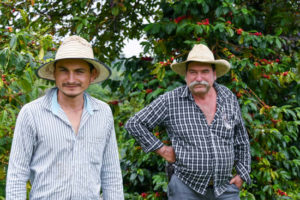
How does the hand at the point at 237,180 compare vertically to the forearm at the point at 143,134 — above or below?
below

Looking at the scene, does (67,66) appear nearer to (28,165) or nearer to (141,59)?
(28,165)

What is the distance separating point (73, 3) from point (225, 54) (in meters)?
1.63

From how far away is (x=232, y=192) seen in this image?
9.82ft

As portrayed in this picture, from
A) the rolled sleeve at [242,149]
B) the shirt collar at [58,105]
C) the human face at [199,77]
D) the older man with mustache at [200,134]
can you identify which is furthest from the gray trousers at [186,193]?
the shirt collar at [58,105]

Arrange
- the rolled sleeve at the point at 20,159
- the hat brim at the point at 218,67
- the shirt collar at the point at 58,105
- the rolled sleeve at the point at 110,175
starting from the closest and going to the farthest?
1. the rolled sleeve at the point at 20,159
2. the shirt collar at the point at 58,105
3. the rolled sleeve at the point at 110,175
4. the hat brim at the point at 218,67

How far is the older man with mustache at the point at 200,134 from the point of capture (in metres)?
2.83

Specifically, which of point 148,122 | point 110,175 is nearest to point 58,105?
point 110,175

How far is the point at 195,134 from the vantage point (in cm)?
284

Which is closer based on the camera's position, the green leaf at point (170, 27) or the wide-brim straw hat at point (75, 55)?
the wide-brim straw hat at point (75, 55)

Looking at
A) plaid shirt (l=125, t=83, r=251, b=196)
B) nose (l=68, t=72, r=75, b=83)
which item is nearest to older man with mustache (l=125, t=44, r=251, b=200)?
plaid shirt (l=125, t=83, r=251, b=196)

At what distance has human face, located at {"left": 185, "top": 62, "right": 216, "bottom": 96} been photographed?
9.63 feet

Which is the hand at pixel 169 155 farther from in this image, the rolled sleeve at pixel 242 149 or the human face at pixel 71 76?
the human face at pixel 71 76

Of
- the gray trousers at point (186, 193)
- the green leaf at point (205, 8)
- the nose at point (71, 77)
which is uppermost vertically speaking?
the green leaf at point (205, 8)

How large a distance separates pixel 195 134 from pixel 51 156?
1168 mm
